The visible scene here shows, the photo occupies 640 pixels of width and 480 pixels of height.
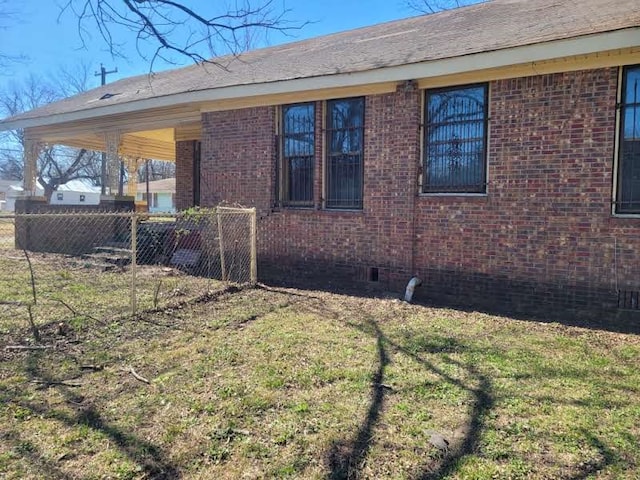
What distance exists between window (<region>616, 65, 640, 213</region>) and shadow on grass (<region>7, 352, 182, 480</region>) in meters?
5.86

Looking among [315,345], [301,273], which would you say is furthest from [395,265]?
[315,345]

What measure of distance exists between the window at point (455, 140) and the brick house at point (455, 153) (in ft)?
0.06

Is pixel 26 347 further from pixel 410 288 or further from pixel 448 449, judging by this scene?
pixel 410 288

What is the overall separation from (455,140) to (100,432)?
5.93m

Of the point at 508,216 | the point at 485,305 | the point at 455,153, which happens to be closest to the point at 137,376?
the point at 485,305

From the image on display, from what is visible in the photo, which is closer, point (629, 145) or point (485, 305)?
point (629, 145)

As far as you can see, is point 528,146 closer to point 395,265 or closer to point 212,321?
point 395,265

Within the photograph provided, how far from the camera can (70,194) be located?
29797 mm

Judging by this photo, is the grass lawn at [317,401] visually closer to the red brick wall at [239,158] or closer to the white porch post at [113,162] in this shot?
the red brick wall at [239,158]

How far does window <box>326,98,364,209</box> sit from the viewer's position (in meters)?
7.97

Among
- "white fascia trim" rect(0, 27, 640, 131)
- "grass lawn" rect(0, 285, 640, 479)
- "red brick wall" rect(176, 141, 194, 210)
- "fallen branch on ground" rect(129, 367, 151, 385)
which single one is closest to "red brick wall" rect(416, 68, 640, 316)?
"white fascia trim" rect(0, 27, 640, 131)

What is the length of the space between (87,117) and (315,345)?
31.0 feet

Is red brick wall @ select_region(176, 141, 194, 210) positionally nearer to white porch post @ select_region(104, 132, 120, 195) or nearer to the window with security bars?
white porch post @ select_region(104, 132, 120, 195)

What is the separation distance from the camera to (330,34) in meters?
12.6
